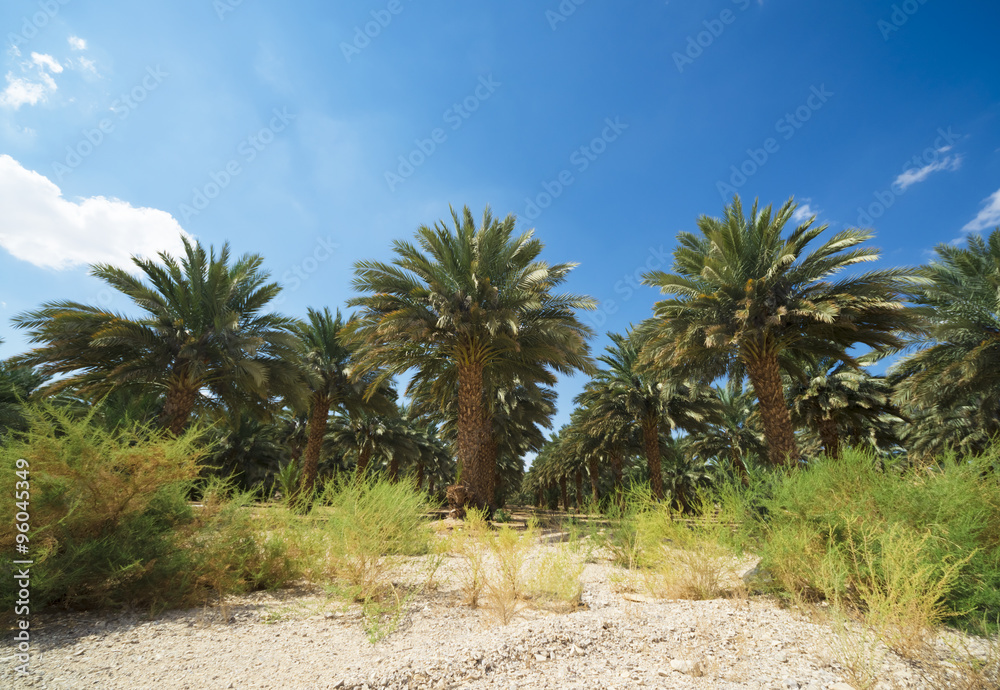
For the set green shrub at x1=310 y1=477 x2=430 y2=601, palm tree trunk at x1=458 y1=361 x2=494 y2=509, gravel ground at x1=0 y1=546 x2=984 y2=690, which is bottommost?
gravel ground at x1=0 y1=546 x2=984 y2=690

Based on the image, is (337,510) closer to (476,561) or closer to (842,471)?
(476,561)

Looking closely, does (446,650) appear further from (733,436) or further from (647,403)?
(733,436)

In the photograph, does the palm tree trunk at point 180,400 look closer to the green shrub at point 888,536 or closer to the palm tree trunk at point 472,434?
the palm tree trunk at point 472,434

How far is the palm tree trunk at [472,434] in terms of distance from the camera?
39.1 ft

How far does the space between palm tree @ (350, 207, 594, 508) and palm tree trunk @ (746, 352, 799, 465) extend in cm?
444

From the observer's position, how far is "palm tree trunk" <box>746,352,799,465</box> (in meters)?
10.7

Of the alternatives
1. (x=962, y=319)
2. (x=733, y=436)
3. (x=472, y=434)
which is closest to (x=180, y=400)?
(x=472, y=434)

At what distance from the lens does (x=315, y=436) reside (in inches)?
670

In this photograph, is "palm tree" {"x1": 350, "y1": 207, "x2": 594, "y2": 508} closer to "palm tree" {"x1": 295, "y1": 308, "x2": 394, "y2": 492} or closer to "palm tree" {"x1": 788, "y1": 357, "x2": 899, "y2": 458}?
"palm tree" {"x1": 295, "y1": 308, "x2": 394, "y2": 492}

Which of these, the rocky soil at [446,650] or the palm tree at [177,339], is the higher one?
the palm tree at [177,339]

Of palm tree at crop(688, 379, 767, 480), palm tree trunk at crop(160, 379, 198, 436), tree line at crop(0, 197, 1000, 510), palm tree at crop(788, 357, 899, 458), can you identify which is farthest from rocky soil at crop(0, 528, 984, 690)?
palm tree at crop(688, 379, 767, 480)

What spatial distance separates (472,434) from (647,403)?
9.74 m

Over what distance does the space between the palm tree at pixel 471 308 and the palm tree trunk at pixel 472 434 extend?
3cm

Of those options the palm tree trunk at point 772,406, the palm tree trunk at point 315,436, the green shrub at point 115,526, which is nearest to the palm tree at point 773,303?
the palm tree trunk at point 772,406
